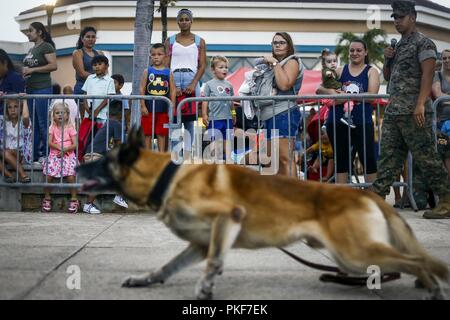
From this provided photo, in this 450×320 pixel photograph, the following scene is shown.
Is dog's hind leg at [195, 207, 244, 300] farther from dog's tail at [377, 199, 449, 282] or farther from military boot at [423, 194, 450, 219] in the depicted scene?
military boot at [423, 194, 450, 219]

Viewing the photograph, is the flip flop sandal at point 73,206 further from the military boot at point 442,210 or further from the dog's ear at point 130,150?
the dog's ear at point 130,150

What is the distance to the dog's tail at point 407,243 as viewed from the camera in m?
3.24

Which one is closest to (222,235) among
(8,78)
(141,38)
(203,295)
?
(203,295)

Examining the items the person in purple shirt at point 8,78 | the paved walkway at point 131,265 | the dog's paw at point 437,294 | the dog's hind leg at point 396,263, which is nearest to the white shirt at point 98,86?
the person in purple shirt at point 8,78

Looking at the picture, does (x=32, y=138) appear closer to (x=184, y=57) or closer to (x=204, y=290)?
(x=184, y=57)

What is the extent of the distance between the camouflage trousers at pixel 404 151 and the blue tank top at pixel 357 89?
4.27ft

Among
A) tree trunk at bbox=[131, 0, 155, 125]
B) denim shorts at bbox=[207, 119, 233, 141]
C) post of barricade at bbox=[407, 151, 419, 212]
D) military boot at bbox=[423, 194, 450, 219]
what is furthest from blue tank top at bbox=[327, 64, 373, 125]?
tree trunk at bbox=[131, 0, 155, 125]

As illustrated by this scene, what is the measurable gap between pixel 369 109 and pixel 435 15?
84.5ft

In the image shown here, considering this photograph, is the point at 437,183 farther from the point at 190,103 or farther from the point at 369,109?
the point at 190,103

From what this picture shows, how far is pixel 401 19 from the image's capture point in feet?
21.6

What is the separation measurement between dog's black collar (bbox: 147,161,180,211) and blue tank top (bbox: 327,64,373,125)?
5.08 metres

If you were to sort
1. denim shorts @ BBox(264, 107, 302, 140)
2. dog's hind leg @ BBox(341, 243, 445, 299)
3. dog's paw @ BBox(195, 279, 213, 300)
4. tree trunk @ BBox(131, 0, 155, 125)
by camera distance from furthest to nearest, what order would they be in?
tree trunk @ BBox(131, 0, 155, 125) → denim shorts @ BBox(264, 107, 302, 140) → dog's paw @ BBox(195, 279, 213, 300) → dog's hind leg @ BBox(341, 243, 445, 299)

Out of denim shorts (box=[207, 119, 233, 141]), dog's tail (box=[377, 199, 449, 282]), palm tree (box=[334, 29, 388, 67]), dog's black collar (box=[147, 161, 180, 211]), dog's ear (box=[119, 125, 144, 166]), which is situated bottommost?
dog's tail (box=[377, 199, 449, 282])

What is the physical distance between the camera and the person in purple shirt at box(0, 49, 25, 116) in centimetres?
923
